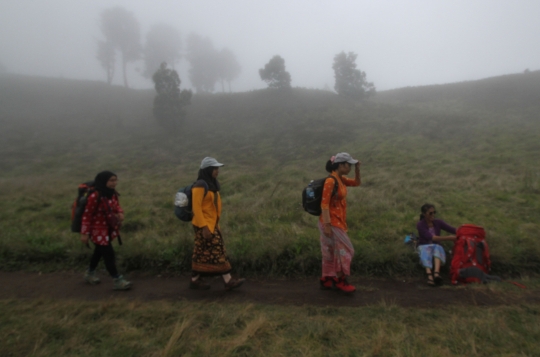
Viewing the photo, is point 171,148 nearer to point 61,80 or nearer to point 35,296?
point 35,296

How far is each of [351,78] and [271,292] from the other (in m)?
28.2

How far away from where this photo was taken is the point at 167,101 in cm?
2475

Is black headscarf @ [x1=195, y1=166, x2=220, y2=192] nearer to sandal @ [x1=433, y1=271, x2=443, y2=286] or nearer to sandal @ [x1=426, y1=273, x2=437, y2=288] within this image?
sandal @ [x1=426, y1=273, x2=437, y2=288]

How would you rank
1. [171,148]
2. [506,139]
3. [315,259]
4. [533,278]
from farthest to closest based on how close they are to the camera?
[171,148] < [506,139] < [315,259] < [533,278]

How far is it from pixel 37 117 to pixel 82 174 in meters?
18.1

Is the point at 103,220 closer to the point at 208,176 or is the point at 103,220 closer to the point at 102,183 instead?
the point at 102,183

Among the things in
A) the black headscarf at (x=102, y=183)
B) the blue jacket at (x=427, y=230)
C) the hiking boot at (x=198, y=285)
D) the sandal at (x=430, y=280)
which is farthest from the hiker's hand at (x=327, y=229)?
the black headscarf at (x=102, y=183)

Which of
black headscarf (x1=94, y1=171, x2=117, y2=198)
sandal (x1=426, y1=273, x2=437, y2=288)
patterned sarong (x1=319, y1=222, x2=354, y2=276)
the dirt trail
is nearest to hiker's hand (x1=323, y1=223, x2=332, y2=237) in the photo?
patterned sarong (x1=319, y1=222, x2=354, y2=276)

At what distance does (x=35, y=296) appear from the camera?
3.83 meters

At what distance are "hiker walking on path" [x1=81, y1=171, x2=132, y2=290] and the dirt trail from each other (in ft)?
1.23

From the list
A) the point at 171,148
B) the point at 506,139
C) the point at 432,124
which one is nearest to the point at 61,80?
the point at 171,148

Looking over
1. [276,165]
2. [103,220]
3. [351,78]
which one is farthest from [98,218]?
[351,78]

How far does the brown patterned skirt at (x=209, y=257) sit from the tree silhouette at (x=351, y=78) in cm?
2733

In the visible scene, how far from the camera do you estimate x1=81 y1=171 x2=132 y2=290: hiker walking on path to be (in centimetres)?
385
